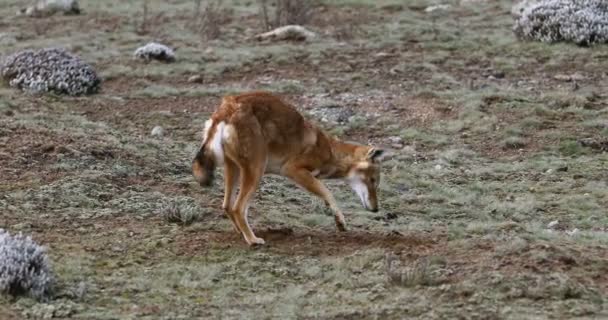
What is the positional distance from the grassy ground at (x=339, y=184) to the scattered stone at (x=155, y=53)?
1.19 ft

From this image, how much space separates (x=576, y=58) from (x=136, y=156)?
9712mm

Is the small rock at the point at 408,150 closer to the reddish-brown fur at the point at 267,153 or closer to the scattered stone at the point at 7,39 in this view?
the reddish-brown fur at the point at 267,153

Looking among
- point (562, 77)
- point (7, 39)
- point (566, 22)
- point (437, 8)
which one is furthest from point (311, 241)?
point (437, 8)

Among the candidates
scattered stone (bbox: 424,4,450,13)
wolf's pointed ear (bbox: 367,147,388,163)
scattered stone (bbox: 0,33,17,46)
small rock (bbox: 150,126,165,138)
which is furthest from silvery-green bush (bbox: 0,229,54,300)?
scattered stone (bbox: 424,4,450,13)

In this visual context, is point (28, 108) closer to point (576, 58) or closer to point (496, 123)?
point (496, 123)

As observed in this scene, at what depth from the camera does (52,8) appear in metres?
25.9

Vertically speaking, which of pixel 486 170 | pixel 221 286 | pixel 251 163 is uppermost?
pixel 251 163

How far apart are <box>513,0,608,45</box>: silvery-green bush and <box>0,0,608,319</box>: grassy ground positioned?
435 millimetres

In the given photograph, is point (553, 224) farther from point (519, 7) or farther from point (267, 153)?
point (519, 7)

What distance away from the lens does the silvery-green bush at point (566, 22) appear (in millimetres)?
19516

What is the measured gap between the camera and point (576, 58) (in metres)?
18.8

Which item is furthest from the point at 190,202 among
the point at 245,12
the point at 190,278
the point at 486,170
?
the point at 245,12

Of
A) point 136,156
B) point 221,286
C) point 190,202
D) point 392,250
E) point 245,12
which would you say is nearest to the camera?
point 221,286

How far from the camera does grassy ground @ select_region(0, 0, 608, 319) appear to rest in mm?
7391
